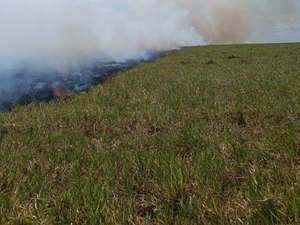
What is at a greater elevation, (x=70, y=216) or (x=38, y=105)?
(x=70, y=216)

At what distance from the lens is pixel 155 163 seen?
634cm

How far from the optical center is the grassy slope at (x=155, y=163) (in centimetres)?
462

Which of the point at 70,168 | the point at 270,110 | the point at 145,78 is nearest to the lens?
the point at 70,168

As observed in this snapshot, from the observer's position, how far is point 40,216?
15.2 ft

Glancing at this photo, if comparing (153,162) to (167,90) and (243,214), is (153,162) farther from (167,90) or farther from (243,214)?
(167,90)

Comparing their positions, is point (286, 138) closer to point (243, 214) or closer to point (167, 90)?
point (243, 214)

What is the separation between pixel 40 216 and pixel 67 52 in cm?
3014

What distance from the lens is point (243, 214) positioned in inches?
172

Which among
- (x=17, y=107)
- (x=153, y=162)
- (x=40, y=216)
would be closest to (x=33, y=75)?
(x=17, y=107)

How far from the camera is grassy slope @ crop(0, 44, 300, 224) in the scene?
182 inches

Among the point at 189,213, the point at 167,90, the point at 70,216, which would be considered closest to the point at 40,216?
the point at 70,216

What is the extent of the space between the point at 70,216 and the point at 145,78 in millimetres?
14506

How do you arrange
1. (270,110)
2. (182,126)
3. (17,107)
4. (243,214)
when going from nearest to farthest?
(243,214)
(182,126)
(270,110)
(17,107)

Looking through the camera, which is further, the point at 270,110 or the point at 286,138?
the point at 270,110
